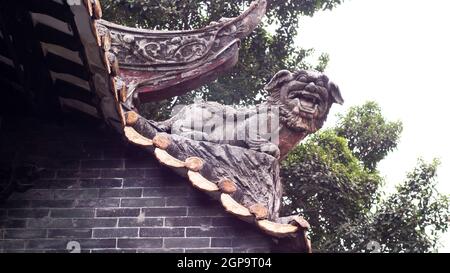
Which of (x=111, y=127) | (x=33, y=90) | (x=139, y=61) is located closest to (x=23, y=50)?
(x=33, y=90)

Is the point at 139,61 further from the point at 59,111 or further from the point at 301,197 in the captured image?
the point at 301,197

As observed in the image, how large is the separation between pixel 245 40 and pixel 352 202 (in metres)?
3.03

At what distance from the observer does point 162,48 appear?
23.7ft

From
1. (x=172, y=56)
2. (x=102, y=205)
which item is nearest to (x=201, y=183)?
(x=102, y=205)

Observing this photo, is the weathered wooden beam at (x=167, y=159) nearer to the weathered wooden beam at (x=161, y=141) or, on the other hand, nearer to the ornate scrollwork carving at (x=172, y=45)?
the weathered wooden beam at (x=161, y=141)

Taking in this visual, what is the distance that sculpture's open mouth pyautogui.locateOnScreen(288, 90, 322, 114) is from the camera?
683 cm

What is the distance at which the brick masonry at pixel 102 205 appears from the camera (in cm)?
564

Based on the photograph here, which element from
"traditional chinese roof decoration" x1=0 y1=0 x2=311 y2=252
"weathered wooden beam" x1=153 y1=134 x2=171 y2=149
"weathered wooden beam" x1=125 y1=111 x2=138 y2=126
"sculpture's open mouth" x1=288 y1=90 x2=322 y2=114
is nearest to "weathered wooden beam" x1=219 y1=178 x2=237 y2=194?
"traditional chinese roof decoration" x1=0 y1=0 x2=311 y2=252

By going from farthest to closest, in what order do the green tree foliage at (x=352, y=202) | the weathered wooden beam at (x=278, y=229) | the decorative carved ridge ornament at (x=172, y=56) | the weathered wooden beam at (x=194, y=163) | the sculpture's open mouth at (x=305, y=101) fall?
the green tree foliage at (x=352, y=202) < the decorative carved ridge ornament at (x=172, y=56) < the sculpture's open mouth at (x=305, y=101) < the weathered wooden beam at (x=194, y=163) < the weathered wooden beam at (x=278, y=229)

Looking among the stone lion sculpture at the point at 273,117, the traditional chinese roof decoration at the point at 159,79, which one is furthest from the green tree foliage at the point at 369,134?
the stone lion sculpture at the point at 273,117

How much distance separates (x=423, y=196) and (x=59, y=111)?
6.47 metres

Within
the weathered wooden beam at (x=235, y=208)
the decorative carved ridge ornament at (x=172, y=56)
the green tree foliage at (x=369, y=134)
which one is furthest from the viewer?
the green tree foliage at (x=369, y=134)

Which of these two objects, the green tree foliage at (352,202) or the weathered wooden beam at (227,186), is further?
the green tree foliage at (352,202)

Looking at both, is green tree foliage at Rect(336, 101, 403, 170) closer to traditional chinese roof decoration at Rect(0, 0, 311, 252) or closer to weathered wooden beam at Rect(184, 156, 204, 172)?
traditional chinese roof decoration at Rect(0, 0, 311, 252)
